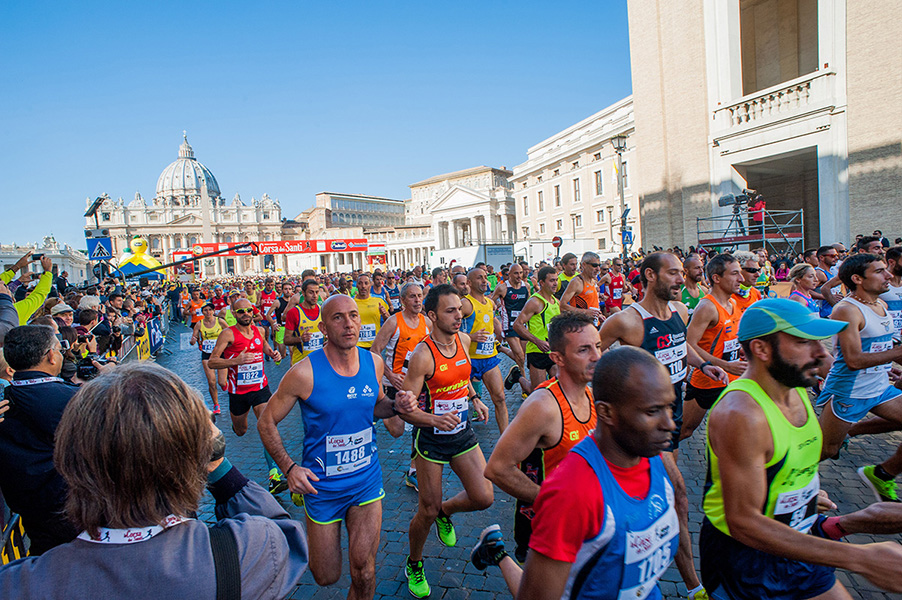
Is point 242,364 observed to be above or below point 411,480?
above

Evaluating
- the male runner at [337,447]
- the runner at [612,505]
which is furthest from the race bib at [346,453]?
the runner at [612,505]

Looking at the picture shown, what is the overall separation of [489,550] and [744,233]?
1917 centimetres

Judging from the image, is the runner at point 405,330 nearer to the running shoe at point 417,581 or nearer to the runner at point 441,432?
the runner at point 441,432

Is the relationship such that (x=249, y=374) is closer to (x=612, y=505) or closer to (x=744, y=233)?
(x=612, y=505)

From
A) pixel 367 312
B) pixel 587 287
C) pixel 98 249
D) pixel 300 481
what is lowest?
pixel 300 481

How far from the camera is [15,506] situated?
2805 millimetres

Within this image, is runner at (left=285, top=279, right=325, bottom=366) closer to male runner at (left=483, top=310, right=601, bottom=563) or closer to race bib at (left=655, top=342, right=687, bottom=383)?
race bib at (left=655, top=342, right=687, bottom=383)

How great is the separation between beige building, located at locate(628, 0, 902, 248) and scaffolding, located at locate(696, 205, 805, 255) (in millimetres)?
532

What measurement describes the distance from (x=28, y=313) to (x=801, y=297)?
30.2ft

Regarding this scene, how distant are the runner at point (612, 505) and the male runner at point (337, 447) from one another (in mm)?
1641

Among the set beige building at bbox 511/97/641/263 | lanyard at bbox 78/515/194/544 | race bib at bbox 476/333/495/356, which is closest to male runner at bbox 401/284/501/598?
race bib at bbox 476/333/495/356

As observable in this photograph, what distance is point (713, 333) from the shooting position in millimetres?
4922

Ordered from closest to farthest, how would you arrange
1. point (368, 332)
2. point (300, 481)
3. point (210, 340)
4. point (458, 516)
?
point (300, 481) → point (458, 516) → point (368, 332) → point (210, 340)

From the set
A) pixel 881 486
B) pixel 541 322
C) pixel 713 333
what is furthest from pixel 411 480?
pixel 881 486
